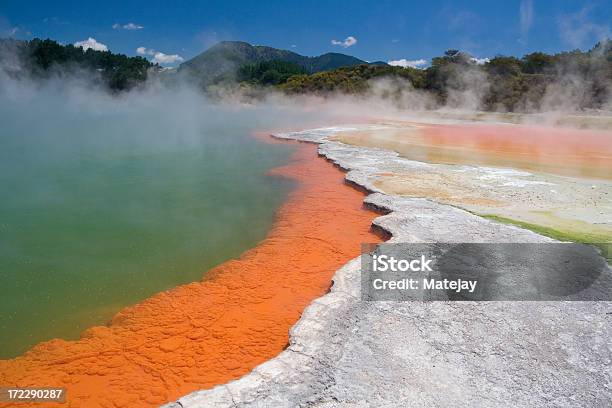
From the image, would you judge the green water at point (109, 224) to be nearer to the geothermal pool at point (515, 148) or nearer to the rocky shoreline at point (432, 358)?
Result: the rocky shoreline at point (432, 358)

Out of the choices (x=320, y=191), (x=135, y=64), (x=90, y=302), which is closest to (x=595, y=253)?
(x=320, y=191)

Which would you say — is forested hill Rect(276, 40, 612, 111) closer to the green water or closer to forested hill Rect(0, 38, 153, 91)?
forested hill Rect(0, 38, 153, 91)

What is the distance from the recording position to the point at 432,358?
2.67 m

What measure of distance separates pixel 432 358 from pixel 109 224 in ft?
16.6

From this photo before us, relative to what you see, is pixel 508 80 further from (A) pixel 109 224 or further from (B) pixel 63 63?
(B) pixel 63 63

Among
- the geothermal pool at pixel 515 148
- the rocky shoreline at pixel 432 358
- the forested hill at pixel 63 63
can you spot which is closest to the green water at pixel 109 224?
the rocky shoreline at pixel 432 358

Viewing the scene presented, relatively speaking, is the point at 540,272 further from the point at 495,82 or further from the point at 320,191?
the point at 495,82

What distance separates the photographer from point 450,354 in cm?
271

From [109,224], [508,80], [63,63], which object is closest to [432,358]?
[109,224]

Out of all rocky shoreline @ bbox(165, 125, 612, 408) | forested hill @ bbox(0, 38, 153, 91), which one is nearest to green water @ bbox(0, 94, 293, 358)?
rocky shoreline @ bbox(165, 125, 612, 408)

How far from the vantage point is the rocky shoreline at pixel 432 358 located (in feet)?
7.73

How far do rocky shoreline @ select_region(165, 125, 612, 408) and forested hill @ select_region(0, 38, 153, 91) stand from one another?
44.3 m

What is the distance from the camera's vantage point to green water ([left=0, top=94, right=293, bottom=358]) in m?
3.95

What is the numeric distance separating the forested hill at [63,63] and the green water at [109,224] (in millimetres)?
31914
